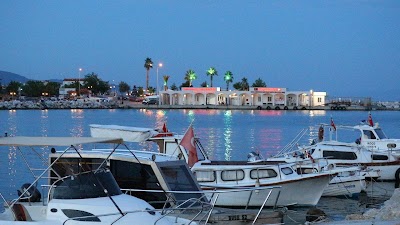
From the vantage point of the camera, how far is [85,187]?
14.4 metres

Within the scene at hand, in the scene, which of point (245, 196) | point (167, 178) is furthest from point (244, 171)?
point (167, 178)

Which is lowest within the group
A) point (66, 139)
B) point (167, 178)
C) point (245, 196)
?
point (245, 196)

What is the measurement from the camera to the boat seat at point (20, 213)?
14.6 m

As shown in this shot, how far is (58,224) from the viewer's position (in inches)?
551

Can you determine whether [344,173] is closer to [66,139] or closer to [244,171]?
[244,171]

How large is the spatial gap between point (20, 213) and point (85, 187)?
4.75 feet

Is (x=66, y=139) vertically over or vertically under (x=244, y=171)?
over

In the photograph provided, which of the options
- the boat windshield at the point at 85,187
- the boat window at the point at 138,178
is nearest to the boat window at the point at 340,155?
the boat window at the point at 138,178

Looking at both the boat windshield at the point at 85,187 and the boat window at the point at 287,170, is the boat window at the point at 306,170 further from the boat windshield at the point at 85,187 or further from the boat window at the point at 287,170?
the boat windshield at the point at 85,187

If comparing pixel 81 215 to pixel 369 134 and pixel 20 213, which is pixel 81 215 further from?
pixel 369 134

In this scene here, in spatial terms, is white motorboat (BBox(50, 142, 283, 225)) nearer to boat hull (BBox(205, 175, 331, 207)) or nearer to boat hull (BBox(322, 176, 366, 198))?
boat hull (BBox(205, 175, 331, 207))

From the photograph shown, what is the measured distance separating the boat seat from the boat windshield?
67cm

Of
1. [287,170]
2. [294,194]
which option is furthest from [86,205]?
[287,170]

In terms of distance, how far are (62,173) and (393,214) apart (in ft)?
32.5
